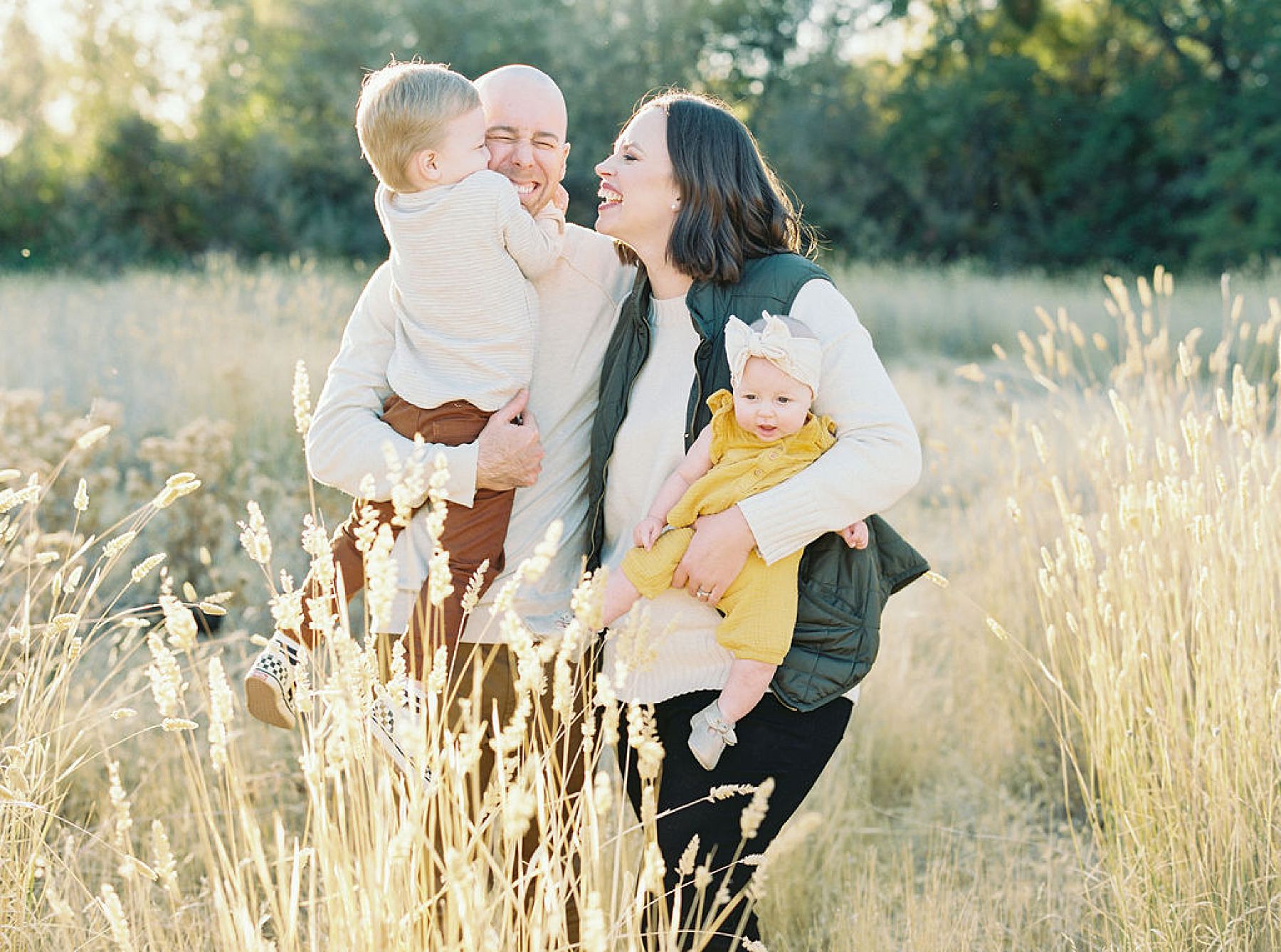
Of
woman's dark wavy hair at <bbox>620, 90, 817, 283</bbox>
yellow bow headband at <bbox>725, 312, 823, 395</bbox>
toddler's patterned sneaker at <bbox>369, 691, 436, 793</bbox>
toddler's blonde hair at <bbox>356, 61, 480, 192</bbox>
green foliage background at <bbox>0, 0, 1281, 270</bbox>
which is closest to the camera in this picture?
toddler's patterned sneaker at <bbox>369, 691, 436, 793</bbox>

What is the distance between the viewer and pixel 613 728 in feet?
5.24

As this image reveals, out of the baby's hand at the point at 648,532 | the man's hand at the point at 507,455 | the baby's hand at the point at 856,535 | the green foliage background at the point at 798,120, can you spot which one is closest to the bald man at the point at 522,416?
the man's hand at the point at 507,455

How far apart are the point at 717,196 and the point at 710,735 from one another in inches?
42.8

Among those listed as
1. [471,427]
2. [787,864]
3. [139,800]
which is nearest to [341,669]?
[471,427]

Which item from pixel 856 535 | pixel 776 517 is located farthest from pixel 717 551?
pixel 856 535

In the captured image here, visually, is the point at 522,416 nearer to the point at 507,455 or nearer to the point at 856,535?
the point at 507,455

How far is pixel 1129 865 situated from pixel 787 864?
0.99 metres

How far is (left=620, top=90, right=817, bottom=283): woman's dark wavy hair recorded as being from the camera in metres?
2.57

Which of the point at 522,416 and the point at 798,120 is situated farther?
the point at 798,120

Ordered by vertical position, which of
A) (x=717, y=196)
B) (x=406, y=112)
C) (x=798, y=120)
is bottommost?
(x=717, y=196)

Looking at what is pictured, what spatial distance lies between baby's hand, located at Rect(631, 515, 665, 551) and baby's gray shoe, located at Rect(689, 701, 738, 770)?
338mm

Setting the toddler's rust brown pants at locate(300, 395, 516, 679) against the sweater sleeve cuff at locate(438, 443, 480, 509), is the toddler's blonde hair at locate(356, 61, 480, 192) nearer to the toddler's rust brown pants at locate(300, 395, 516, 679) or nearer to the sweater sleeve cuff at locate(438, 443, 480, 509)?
the toddler's rust brown pants at locate(300, 395, 516, 679)

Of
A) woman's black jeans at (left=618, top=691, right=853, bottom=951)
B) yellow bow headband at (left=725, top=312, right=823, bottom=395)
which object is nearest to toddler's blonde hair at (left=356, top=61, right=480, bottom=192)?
yellow bow headband at (left=725, top=312, right=823, bottom=395)

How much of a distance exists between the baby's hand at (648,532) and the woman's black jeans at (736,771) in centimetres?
32
